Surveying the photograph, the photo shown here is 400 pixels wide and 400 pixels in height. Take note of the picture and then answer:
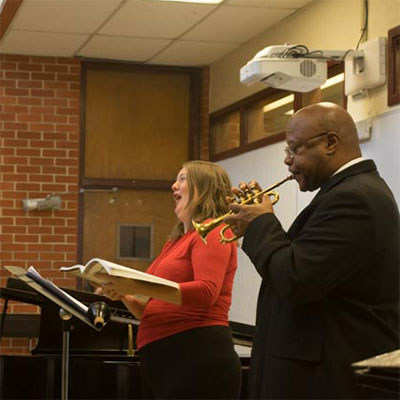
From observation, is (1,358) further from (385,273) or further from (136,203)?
(136,203)

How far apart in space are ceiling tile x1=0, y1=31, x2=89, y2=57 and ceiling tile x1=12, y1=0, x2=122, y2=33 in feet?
0.50

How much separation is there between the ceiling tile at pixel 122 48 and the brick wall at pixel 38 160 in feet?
0.95

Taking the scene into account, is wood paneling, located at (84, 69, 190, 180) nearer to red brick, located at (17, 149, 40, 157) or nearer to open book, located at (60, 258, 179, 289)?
red brick, located at (17, 149, 40, 157)

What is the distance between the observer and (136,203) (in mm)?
7605

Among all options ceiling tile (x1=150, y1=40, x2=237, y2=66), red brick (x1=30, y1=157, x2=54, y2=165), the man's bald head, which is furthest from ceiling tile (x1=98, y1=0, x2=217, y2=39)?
the man's bald head

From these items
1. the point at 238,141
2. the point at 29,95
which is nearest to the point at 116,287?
the point at 238,141

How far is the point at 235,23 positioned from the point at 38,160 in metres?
2.09

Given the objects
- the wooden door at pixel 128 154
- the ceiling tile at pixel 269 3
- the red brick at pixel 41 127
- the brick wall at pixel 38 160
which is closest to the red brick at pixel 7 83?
the brick wall at pixel 38 160

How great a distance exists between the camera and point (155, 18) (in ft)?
20.4

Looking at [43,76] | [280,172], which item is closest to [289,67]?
[280,172]

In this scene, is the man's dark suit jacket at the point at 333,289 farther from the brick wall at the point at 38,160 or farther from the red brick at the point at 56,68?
the red brick at the point at 56,68

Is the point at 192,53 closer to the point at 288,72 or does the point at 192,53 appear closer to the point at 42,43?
the point at 42,43

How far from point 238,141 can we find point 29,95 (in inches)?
70.0

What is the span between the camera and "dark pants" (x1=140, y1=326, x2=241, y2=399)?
3.06 metres
